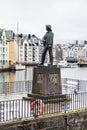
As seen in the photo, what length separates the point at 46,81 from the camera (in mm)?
18203

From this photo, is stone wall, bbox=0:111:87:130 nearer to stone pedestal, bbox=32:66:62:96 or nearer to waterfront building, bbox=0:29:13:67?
stone pedestal, bbox=32:66:62:96

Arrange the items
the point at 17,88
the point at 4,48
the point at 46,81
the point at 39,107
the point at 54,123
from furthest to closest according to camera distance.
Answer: the point at 4,48
the point at 17,88
the point at 46,81
the point at 39,107
the point at 54,123

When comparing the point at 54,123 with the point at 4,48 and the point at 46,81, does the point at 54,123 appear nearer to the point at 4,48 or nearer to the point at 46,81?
the point at 46,81

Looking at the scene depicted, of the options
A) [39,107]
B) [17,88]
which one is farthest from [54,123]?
[17,88]

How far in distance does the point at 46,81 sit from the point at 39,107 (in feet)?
10.9

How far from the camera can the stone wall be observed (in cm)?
1349

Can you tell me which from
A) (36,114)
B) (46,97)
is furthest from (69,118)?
(46,97)

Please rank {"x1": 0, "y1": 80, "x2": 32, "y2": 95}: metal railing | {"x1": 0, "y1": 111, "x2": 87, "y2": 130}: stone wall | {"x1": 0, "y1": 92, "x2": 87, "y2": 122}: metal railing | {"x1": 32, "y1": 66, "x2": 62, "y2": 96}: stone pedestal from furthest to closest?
{"x1": 0, "y1": 80, "x2": 32, "y2": 95}: metal railing
{"x1": 32, "y1": 66, "x2": 62, "y2": 96}: stone pedestal
{"x1": 0, "y1": 92, "x2": 87, "y2": 122}: metal railing
{"x1": 0, "y1": 111, "x2": 87, "y2": 130}: stone wall

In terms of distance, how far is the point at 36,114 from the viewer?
14430mm

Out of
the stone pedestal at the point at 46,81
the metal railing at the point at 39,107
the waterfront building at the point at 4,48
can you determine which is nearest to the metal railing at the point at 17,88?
the stone pedestal at the point at 46,81

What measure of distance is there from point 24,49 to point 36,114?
140770 millimetres

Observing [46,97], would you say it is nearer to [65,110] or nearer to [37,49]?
[65,110]

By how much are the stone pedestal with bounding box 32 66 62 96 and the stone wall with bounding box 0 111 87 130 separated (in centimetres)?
Result: 312

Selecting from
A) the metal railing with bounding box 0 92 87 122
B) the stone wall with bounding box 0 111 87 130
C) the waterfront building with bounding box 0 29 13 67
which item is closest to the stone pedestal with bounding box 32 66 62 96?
the metal railing with bounding box 0 92 87 122
